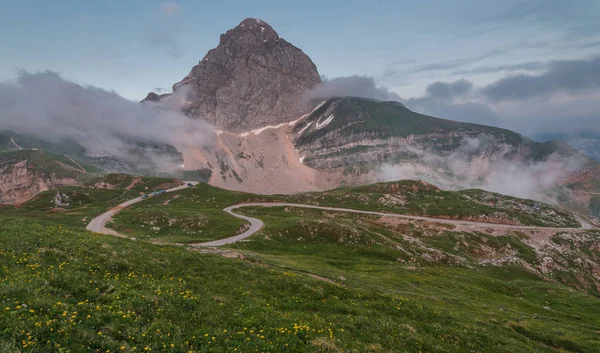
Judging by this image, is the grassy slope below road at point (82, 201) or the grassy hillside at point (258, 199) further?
the grassy slope below road at point (82, 201)

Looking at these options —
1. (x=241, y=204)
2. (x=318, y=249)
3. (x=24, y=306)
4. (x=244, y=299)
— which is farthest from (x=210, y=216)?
(x=24, y=306)

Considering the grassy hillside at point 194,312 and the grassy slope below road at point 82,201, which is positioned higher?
the grassy hillside at point 194,312

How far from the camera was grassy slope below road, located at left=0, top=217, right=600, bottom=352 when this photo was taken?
477 inches

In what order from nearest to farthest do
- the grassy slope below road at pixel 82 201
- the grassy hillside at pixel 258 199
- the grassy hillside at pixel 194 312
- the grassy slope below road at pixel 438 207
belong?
the grassy hillside at pixel 194 312 < the grassy hillside at pixel 258 199 < the grassy slope below road at pixel 82 201 < the grassy slope below road at pixel 438 207

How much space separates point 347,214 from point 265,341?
123m

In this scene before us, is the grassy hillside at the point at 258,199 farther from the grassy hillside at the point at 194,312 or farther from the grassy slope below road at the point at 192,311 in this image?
the grassy hillside at the point at 194,312

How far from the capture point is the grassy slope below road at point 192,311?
477 inches

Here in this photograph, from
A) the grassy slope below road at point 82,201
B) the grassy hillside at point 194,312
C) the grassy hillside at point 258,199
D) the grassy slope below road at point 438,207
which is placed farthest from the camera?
the grassy slope below road at point 438,207

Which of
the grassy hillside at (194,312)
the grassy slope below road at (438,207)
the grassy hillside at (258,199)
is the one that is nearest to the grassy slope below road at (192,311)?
the grassy hillside at (194,312)

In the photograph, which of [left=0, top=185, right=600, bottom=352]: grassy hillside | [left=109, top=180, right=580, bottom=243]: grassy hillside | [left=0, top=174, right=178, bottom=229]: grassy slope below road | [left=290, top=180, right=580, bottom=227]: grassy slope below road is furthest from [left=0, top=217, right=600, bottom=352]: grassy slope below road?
[left=290, top=180, right=580, bottom=227]: grassy slope below road

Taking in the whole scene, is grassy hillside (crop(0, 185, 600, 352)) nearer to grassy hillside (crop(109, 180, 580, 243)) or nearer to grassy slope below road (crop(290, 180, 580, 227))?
grassy hillside (crop(109, 180, 580, 243))

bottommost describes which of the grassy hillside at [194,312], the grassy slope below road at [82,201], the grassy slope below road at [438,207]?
the grassy slope below road at [438,207]

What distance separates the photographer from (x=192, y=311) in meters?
16.2

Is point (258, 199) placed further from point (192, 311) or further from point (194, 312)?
point (194, 312)
